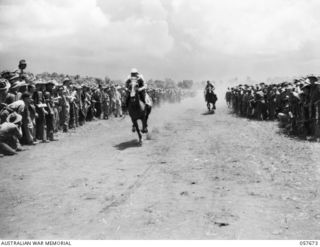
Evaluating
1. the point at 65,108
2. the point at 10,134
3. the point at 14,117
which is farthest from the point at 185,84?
the point at 10,134

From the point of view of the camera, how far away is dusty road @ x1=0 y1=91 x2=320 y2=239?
19.1ft

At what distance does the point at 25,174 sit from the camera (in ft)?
31.5

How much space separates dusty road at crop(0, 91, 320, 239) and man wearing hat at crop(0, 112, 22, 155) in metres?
0.55

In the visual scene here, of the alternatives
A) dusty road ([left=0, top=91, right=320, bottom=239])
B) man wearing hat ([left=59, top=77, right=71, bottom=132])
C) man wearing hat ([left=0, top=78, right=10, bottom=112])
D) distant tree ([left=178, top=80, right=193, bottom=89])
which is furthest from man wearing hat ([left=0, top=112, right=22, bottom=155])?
distant tree ([left=178, top=80, right=193, bottom=89])

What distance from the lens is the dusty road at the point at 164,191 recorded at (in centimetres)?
584

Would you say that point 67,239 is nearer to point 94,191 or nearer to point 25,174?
point 94,191

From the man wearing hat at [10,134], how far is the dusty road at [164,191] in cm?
55

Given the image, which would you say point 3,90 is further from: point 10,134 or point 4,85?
point 10,134

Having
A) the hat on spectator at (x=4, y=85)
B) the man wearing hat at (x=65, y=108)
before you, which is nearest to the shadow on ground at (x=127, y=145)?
the hat on spectator at (x=4, y=85)

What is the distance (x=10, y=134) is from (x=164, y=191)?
20.8 feet

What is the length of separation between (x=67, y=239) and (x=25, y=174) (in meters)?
4.54

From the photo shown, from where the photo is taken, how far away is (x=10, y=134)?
39.5ft

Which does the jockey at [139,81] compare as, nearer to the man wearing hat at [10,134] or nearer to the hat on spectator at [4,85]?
the man wearing hat at [10,134]

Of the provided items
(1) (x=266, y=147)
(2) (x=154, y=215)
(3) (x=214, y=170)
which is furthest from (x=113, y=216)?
(1) (x=266, y=147)
